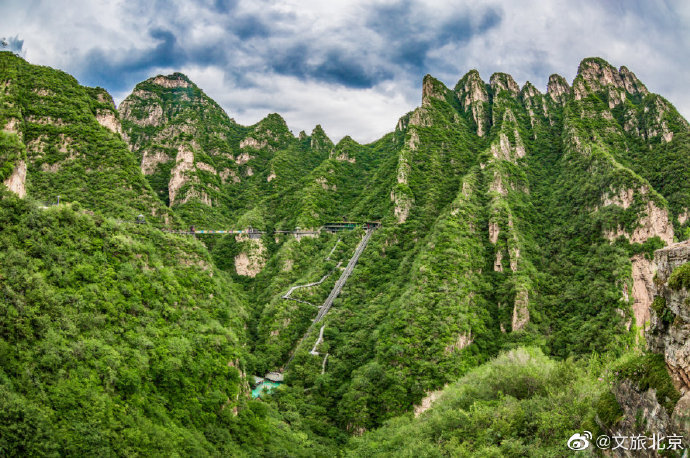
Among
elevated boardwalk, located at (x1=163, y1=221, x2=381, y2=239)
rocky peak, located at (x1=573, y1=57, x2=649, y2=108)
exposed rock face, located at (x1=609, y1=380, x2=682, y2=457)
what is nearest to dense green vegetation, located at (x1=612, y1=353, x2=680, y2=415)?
exposed rock face, located at (x1=609, y1=380, x2=682, y2=457)

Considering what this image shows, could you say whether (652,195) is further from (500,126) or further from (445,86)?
(445,86)

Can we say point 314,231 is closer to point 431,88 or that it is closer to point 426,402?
point 426,402

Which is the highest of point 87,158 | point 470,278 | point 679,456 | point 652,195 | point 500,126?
point 500,126

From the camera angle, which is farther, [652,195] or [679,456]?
[652,195]

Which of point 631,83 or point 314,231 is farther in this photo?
point 631,83

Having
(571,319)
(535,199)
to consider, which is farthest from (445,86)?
(571,319)

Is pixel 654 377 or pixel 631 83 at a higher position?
pixel 631 83

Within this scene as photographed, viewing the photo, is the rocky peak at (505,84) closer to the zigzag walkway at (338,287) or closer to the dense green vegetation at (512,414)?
the zigzag walkway at (338,287)

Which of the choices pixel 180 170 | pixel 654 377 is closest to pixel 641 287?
pixel 654 377
